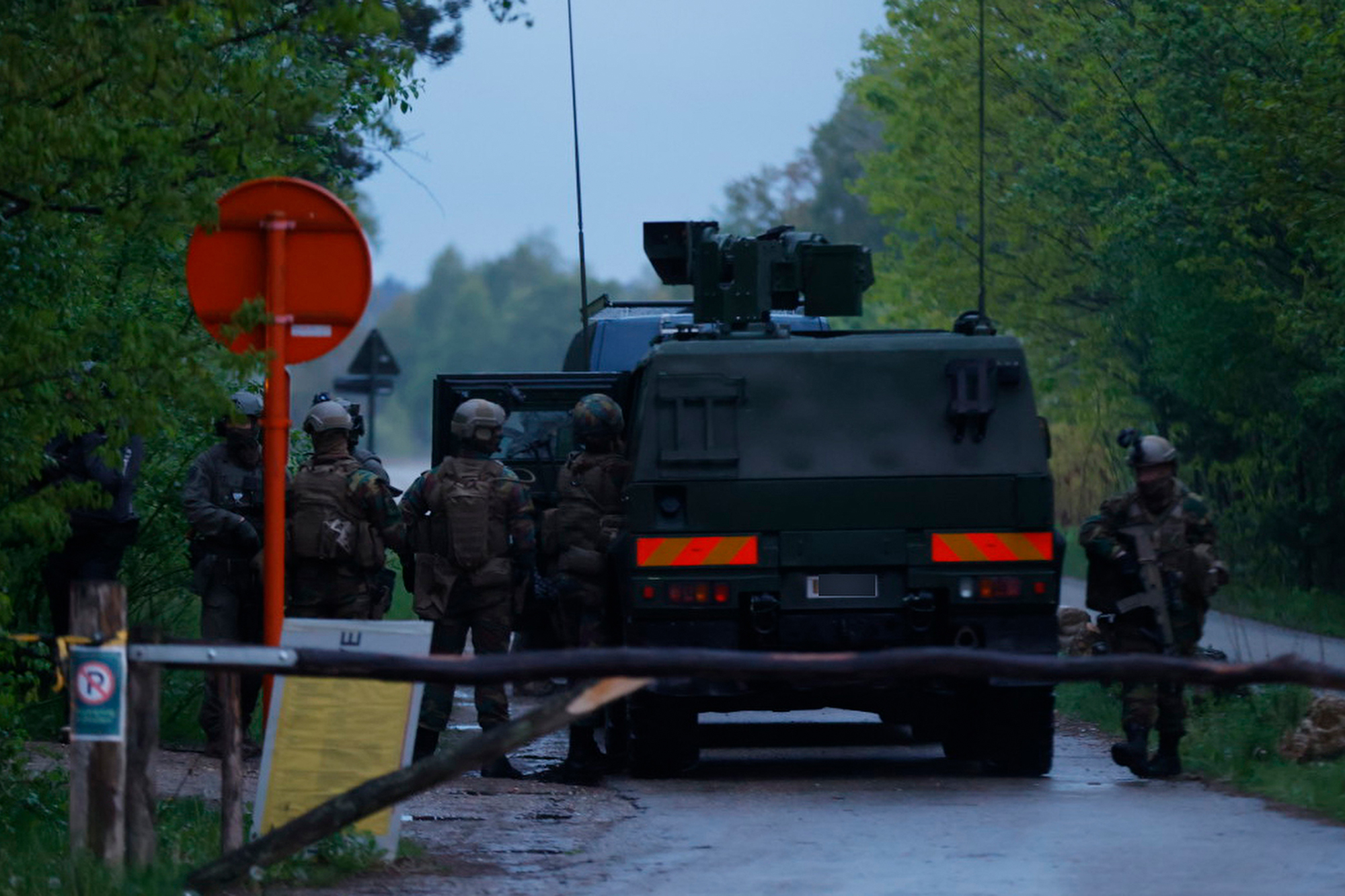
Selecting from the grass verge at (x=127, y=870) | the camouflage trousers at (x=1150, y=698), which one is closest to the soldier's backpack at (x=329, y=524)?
the grass verge at (x=127, y=870)

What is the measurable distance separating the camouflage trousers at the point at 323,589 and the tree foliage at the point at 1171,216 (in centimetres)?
891

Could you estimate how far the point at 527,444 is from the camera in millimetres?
14766

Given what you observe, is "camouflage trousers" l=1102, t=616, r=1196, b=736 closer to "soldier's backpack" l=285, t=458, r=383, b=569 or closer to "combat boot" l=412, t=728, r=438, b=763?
"combat boot" l=412, t=728, r=438, b=763

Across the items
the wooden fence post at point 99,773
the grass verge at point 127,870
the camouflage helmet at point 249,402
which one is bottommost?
the grass verge at point 127,870

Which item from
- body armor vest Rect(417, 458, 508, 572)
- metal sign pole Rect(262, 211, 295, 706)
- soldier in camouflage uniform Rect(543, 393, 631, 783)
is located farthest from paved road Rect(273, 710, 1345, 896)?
body armor vest Rect(417, 458, 508, 572)

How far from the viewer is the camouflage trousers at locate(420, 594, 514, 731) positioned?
1159 centimetres

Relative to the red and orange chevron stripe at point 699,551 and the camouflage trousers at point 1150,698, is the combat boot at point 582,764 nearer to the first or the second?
the red and orange chevron stripe at point 699,551

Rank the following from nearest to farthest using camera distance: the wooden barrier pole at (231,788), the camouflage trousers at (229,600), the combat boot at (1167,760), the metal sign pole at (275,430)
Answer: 1. the wooden barrier pole at (231,788)
2. the metal sign pole at (275,430)
3. the combat boot at (1167,760)
4. the camouflage trousers at (229,600)

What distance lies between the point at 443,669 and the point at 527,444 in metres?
8.38

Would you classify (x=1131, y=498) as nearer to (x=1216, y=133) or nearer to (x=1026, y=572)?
(x=1026, y=572)

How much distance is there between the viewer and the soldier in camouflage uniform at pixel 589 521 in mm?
12055

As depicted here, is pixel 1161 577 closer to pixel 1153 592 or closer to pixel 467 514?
pixel 1153 592

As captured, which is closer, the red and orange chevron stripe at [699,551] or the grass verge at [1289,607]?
the red and orange chevron stripe at [699,551]

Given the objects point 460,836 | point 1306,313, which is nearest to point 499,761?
point 460,836
